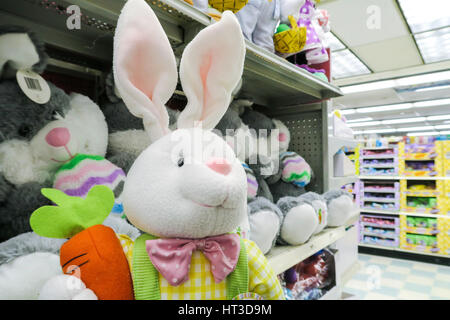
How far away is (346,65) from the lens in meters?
4.07

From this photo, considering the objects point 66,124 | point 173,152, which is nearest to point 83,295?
point 173,152

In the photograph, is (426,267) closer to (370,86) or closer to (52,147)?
(370,86)

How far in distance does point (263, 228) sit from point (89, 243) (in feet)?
1.90

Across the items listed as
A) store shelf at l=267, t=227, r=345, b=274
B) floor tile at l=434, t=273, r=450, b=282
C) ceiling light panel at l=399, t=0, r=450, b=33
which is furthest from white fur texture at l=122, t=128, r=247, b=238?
floor tile at l=434, t=273, r=450, b=282

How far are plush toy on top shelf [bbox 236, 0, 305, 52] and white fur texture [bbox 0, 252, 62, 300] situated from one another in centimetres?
94

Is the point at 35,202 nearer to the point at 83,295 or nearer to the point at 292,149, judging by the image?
the point at 83,295

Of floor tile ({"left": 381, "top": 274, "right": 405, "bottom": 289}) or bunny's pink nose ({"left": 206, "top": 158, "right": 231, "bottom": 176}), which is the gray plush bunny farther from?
floor tile ({"left": 381, "top": 274, "right": 405, "bottom": 289})

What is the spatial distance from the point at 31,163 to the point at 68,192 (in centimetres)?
10

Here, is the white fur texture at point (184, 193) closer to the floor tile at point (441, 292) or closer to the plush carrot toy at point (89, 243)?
the plush carrot toy at point (89, 243)

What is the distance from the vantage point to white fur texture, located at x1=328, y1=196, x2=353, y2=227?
1351 mm

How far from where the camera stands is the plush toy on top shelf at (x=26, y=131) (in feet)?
1.92

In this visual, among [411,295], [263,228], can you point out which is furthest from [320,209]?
[411,295]

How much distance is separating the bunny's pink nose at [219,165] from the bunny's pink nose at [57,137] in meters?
0.40

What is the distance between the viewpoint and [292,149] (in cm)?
165
